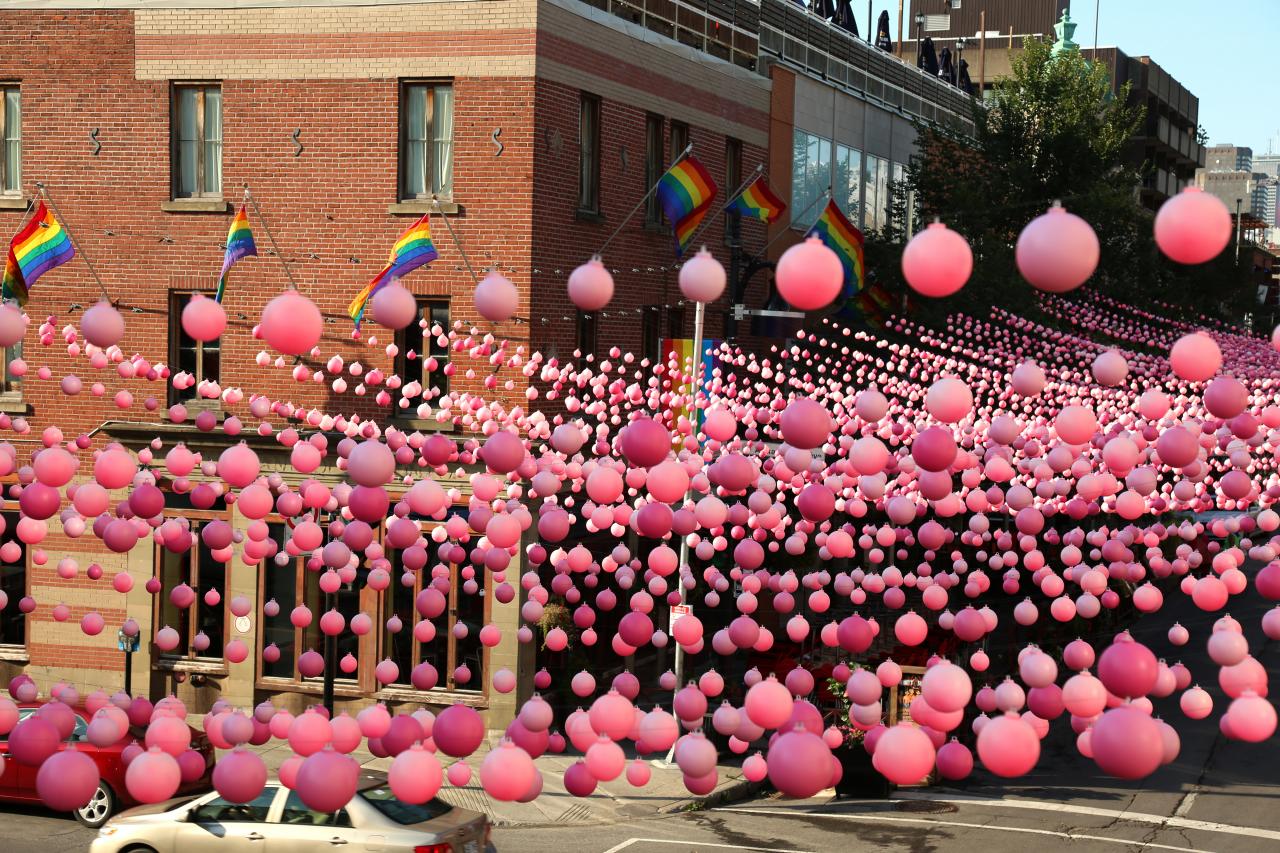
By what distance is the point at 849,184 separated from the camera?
3109cm

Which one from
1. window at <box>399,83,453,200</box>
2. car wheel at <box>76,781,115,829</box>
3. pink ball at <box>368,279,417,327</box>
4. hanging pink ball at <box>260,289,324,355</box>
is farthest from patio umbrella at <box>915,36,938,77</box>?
hanging pink ball at <box>260,289,324,355</box>

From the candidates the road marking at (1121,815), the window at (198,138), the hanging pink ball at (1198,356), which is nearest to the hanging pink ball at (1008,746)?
the hanging pink ball at (1198,356)

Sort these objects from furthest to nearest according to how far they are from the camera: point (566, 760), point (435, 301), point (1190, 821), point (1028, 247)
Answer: point (435, 301)
point (566, 760)
point (1190, 821)
point (1028, 247)

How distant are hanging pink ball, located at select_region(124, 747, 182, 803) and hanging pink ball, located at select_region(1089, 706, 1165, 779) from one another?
478 cm

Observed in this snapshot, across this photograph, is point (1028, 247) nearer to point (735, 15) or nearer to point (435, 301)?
point (435, 301)

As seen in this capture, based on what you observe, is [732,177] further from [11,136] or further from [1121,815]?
[1121,815]

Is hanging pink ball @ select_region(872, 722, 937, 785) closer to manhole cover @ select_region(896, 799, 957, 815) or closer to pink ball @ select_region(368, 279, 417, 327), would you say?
pink ball @ select_region(368, 279, 417, 327)

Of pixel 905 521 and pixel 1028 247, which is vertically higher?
pixel 1028 247

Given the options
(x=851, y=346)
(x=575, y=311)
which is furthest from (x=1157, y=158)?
(x=575, y=311)

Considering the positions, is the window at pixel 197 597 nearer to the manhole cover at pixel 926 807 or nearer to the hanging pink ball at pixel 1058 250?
the manhole cover at pixel 926 807

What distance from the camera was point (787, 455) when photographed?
1126 centimetres

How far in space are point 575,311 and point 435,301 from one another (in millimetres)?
2133

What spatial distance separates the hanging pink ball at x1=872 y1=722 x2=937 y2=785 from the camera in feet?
22.9

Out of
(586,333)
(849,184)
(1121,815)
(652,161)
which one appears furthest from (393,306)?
(849,184)
